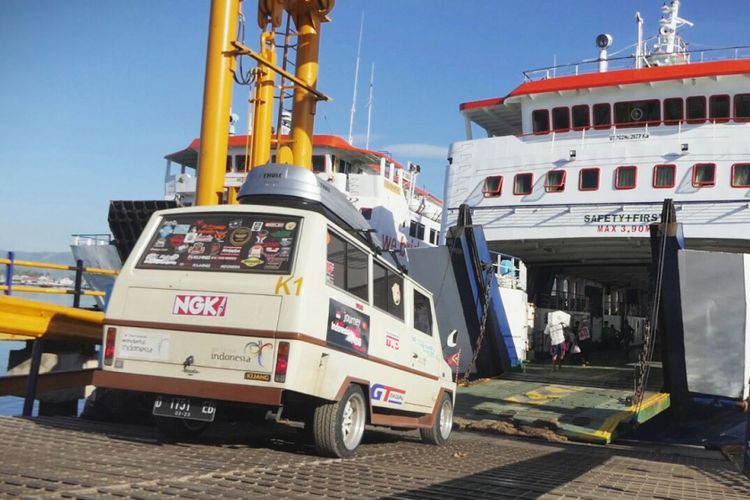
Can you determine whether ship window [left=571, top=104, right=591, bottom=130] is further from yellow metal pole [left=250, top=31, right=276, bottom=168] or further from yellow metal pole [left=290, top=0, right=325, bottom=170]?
yellow metal pole [left=250, top=31, right=276, bottom=168]

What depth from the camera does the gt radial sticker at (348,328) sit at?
591cm

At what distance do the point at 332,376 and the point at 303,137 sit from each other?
27.8ft

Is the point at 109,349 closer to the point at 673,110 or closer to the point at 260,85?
the point at 260,85

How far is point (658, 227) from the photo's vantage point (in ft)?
40.0

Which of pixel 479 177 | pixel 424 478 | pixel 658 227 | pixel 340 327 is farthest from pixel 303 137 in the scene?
pixel 424 478

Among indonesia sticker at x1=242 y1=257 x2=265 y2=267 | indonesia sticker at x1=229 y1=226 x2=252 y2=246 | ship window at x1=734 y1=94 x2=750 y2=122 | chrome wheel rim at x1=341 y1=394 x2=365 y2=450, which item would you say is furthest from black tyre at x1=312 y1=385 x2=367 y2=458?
A: ship window at x1=734 y1=94 x2=750 y2=122

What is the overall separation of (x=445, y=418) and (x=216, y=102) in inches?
238

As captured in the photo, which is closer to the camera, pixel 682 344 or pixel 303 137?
pixel 682 344

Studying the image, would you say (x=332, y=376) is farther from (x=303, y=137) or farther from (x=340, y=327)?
(x=303, y=137)

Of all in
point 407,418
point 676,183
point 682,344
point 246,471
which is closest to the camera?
point 246,471

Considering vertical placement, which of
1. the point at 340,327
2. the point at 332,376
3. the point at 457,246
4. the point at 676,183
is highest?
the point at 676,183

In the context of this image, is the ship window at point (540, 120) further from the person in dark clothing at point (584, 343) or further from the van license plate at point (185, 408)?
the van license plate at point (185, 408)

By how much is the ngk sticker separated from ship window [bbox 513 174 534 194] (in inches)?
464

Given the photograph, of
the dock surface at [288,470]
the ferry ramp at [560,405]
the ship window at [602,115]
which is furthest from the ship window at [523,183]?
the dock surface at [288,470]
